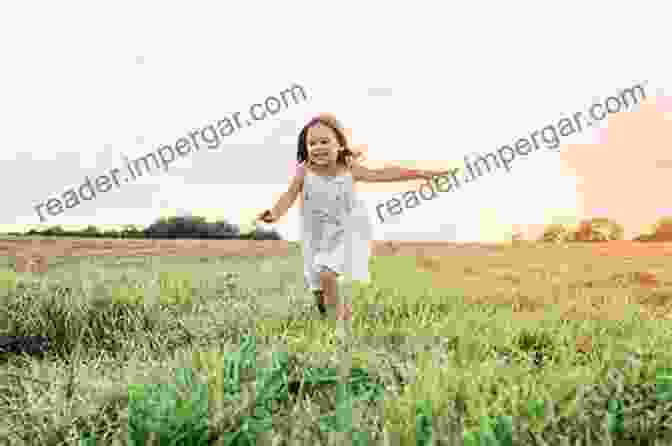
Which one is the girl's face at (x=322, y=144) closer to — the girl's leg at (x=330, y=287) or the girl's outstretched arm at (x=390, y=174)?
the girl's outstretched arm at (x=390, y=174)

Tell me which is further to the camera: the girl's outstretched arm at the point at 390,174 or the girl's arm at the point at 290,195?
the girl's arm at the point at 290,195

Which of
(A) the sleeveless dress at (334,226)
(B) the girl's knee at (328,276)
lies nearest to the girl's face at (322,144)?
(A) the sleeveless dress at (334,226)

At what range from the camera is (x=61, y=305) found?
6.00 meters

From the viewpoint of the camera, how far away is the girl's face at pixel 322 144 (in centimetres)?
492

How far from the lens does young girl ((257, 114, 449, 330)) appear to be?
4.92 m

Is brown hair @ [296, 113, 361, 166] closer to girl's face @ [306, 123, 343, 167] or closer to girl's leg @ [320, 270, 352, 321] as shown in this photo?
girl's face @ [306, 123, 343, 167]

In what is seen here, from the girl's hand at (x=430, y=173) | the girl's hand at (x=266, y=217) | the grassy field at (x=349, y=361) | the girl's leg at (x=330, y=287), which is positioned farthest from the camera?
the girl's leg at (x=330, y=287)

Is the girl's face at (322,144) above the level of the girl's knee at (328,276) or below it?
above

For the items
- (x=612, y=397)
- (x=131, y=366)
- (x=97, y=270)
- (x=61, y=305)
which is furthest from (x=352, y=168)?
(x=97, y=270)

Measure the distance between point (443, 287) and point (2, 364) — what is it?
385cm

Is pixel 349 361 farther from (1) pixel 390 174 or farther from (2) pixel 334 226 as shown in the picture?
(2) pixel 334 226

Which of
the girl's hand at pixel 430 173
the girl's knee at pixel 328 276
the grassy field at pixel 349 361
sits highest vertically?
the girl's hand at pixel 430 173

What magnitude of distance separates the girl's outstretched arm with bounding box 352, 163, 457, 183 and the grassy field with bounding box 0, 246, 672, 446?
3.31 feet

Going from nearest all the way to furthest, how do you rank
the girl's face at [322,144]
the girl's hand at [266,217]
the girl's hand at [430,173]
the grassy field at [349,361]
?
the grassy field at [349,361] → the girl's hand at [430,173] → the girl's hand at [266,217] → the girl's face at [322,144]
